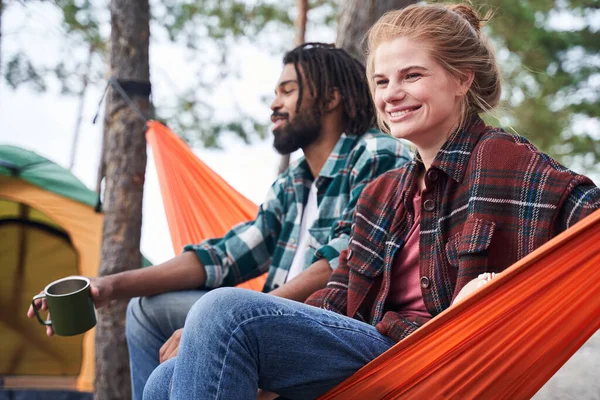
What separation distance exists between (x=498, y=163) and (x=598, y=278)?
0.28 metres

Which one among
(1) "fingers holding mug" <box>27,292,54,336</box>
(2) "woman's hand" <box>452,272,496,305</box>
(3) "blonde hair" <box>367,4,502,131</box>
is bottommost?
(1) "fingers holding mug" <box>27,292,54,336</box>

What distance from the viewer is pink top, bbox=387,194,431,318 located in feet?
4.33

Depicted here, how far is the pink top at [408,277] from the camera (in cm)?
132

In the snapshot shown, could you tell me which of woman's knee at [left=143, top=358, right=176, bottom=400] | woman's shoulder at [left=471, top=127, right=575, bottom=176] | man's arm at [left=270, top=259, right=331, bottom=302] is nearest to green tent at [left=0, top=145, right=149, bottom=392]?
man's arm at [left=270, top=259, right=331, bottom=302]

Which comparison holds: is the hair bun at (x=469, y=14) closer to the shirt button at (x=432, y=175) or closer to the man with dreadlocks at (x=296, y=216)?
the shirt button at (x=432, y=175)

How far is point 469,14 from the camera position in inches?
57.3

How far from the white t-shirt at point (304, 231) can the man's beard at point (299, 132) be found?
131mm

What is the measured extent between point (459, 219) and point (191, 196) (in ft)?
4.75

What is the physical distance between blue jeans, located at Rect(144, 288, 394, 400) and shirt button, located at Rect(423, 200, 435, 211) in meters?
0.27

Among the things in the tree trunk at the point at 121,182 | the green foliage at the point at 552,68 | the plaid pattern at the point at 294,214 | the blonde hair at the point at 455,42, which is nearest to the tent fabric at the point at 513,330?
the blonde hair at the point at 455,42

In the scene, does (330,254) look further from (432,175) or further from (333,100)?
(333,100)

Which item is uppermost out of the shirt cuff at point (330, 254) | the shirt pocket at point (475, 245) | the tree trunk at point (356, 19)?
the tree trunk at point (356, 19)

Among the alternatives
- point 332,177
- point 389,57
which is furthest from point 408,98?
point 332,177

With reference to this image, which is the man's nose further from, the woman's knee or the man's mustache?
the woman's knee
